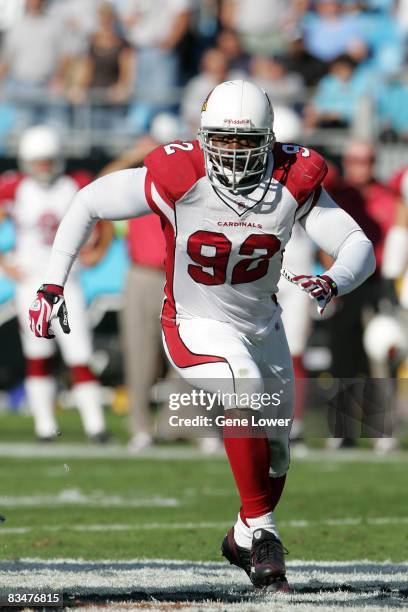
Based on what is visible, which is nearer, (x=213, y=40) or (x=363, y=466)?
(x=363, y=466)

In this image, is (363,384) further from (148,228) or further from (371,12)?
(371,12)

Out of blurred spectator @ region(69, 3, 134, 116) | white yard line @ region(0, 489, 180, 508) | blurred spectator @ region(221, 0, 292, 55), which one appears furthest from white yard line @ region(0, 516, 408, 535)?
blurred spectator @ region(221, 0, 292, 55)

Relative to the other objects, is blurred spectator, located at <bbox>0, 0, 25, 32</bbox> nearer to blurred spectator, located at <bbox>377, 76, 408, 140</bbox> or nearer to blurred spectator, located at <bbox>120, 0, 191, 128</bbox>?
blurred spectator, located at <bbox>120, 0, 191, 128</bbox>

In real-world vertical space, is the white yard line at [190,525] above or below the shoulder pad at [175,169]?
below

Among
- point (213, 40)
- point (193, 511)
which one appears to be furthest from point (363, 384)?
point (213, 40)

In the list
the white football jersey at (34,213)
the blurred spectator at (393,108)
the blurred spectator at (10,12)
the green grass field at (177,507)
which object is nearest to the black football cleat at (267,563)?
the green grass field at (177,507)

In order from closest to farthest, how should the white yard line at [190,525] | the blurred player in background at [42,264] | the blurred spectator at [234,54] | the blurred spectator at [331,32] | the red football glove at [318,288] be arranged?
the red football glove at [318,288] < the white yard line at [190,525] < the blurred player in background at [42,264] < the blurred spectator at [234,54] < the blurred spectator at [331,32]

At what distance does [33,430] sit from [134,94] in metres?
3.81

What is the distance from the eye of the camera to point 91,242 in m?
11.0

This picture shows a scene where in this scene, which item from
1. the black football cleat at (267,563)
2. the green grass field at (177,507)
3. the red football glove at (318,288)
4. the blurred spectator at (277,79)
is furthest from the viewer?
the blurred spectator at (277,79)

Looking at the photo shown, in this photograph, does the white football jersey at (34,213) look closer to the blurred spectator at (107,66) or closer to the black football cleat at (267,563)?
the blurred spectator at (107,66)

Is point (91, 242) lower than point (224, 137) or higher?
lower

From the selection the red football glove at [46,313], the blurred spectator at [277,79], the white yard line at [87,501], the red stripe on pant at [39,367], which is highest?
the red football glove at [46,313]

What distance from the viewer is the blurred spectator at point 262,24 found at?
49.3 ft
